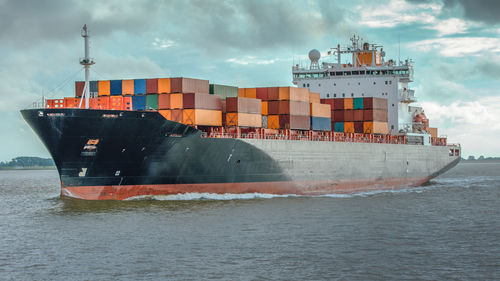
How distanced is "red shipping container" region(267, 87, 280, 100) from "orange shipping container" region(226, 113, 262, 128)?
291 cm

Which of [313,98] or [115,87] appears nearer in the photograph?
[115,87]

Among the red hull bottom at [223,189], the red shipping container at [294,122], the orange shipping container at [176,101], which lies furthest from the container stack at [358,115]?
the orange shipping container at [176,101]

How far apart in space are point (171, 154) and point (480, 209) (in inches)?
649

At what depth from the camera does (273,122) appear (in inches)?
1426

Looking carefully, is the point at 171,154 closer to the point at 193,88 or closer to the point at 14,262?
the point at 193,88

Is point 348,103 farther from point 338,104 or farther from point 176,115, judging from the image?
point 176,115

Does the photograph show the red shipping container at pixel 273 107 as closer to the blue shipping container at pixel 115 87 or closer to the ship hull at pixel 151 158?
the ship hull at pixel 151 158

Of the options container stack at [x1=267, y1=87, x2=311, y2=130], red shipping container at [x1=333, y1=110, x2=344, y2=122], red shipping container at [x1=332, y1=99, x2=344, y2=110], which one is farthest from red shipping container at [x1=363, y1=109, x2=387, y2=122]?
container stack at [x1=267, y1=87, x2=311, y2=130]

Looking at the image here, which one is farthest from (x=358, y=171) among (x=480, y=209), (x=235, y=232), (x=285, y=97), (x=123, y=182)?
(x=235, y=232)

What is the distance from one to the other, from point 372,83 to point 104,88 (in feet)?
85.8

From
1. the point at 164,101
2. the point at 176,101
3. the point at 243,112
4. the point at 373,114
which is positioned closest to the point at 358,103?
the point at 373,114

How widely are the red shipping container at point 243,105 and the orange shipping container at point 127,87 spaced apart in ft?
18.6

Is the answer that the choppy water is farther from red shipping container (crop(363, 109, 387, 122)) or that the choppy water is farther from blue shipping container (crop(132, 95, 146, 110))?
red shipping container (crop(363, 109, 387, 122))

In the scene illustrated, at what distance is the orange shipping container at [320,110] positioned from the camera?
3825 centimetres
